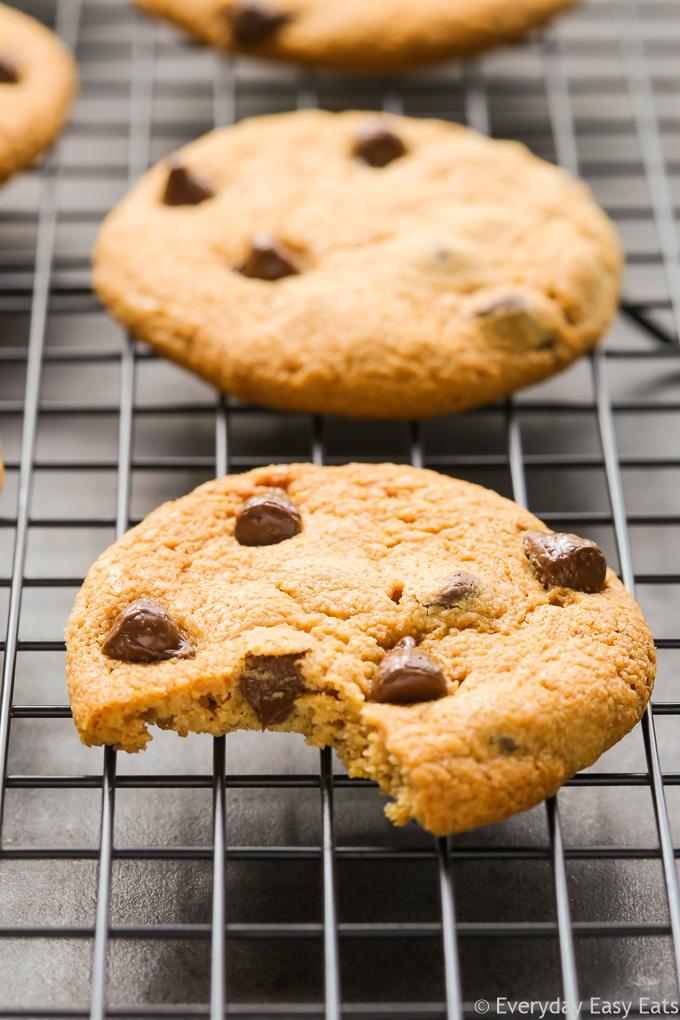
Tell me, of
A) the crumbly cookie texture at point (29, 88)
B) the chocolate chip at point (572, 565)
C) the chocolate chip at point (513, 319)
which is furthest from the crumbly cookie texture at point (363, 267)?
the chocolate chip at point (572, 565)

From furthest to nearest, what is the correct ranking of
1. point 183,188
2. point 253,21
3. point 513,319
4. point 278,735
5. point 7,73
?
point 253,21 < point 7,73 < point 183,188 < point 513,319 < point 278,735

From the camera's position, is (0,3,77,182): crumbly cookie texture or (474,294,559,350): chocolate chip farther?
(0,3,77,182): crumbly cookie texture

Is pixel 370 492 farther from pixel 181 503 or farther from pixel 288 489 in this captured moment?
pixel 181 503

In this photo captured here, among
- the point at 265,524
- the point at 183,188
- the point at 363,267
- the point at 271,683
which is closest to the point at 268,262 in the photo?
the point at 363,267

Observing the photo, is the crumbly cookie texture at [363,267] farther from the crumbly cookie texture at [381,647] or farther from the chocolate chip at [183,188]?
the crumbly cookie texture at [381,647]

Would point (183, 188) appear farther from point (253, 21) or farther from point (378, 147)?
point (253, 21)

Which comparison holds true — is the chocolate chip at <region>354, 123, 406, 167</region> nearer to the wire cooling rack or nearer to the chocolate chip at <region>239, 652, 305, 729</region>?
the wire cooling rack

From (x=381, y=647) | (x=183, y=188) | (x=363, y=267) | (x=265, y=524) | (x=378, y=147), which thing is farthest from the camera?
(x=378, y=147)

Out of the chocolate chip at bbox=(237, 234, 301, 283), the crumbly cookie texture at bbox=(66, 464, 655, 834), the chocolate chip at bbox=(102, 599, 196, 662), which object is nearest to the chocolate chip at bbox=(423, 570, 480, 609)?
the crumbly cookie texture at bbox=(66, 464, 655, 834)
